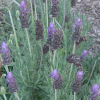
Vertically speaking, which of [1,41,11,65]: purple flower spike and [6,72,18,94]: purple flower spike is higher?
[1,41,11,65]: purple flower spike

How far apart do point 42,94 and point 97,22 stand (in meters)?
1.83

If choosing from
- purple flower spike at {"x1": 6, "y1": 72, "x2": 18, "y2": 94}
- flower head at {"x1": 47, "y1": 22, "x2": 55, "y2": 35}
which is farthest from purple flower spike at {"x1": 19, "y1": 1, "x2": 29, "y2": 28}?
purple flower spike at {"x1": 6, "y1": 72, "x2": 18, "y2": 94}

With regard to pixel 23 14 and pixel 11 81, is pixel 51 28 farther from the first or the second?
pixel 11 81

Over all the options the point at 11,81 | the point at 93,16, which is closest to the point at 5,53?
the point at 11,81

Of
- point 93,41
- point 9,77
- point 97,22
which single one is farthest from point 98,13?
point 9,77

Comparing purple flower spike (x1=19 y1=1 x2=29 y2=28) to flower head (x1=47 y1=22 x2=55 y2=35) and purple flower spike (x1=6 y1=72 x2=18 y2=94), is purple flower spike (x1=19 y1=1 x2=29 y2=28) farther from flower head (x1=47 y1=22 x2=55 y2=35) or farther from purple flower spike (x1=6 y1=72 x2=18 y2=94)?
purple flower spike (x1=6 y1=72 x2=18 y2=94)

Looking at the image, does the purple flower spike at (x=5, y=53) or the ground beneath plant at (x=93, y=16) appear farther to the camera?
the ground beneath plant at (x=93, y=16)

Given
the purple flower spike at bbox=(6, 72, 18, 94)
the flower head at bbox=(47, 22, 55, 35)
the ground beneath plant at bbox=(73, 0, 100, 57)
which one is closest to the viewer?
the purple flower spike at bbox=(6, 72, 18, 94)

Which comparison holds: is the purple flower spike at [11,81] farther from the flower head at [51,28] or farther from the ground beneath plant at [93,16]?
the ground beneath plant at [93,16]

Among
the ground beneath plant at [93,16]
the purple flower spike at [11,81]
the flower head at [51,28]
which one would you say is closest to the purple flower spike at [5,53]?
the purple flower spike at [11,81]

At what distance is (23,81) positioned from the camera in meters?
1.77

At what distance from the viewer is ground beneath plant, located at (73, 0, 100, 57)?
2.80 metres

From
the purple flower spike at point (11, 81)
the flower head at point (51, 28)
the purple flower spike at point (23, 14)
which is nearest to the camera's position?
the purple flower spike at point (11, 81)

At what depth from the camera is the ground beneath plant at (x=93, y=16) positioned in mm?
2804
